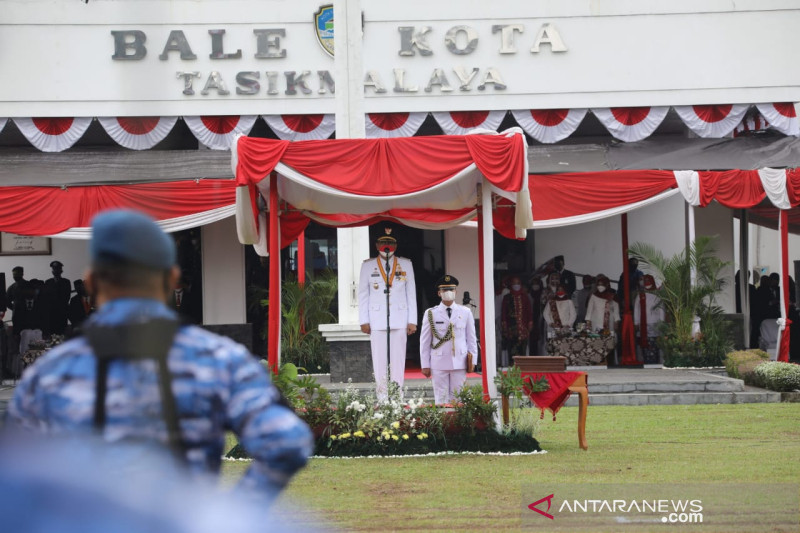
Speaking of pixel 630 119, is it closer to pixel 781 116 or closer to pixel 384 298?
pixel 781 116

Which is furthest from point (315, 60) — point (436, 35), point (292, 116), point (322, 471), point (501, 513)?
point (501, 513)

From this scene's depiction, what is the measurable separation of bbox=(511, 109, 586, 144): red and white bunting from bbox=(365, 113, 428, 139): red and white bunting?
1689mm

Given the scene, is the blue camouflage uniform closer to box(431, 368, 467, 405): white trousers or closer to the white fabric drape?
box(431, 368, 467, 405): white trousers

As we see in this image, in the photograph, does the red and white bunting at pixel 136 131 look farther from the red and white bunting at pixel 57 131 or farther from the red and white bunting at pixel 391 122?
the red and white bunting at pixel 391 122

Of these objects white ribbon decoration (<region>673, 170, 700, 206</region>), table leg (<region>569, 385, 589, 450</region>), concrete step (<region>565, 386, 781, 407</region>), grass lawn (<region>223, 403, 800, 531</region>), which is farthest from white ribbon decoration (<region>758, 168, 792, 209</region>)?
table leg (<region>569, 385, 589, 450</region>)

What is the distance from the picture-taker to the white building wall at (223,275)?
730 inches

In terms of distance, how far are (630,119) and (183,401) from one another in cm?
1571

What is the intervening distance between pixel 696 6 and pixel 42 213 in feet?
36.3

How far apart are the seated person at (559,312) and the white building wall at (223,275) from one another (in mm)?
5527

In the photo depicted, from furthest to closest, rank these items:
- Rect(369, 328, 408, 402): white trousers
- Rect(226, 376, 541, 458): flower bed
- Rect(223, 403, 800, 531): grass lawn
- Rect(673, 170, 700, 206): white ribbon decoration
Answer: Rect(673, 170, 700, 206): white ribbon decoration, Rect(369, 328, 408, 402): white trousers, Rect(226, 376, 541, 458): flower bed, Rect(223, 403, 800, 531): grass lawn

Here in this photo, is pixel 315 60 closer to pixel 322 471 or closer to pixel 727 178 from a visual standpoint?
Result: pixel 727 178

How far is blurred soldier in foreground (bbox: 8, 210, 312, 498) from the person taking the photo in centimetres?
223

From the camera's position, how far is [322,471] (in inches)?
325

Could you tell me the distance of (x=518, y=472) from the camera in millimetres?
7992
